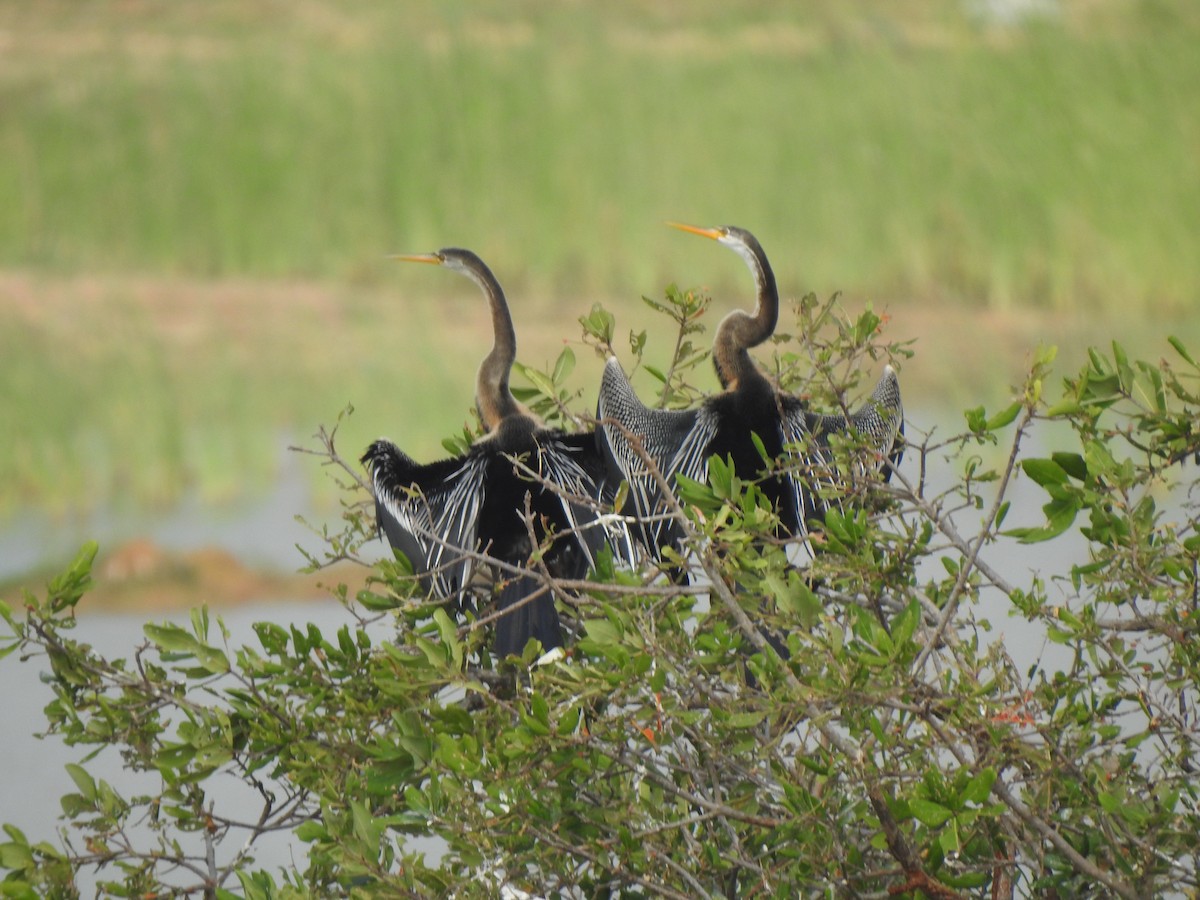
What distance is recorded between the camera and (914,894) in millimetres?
1168

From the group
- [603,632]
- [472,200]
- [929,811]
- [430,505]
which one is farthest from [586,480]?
[472,200]

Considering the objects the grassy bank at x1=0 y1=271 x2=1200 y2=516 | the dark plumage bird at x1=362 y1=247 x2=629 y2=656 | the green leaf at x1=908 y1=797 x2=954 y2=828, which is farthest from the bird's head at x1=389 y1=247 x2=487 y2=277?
the green leaf at x1=908 y1=797 x2=954 y2=828

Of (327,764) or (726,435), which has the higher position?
(726,435)

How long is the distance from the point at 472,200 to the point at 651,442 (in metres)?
2.61

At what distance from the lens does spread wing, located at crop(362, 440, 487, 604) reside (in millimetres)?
2014

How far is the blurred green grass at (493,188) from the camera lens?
4422 mm

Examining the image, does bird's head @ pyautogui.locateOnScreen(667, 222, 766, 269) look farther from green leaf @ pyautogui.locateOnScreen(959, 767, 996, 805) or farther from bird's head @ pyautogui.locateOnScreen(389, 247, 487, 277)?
green leaf @ pyautogui.locateOnScreen(959, 767, 996, 805)

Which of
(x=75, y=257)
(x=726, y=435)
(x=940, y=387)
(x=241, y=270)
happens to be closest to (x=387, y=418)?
(x=241, y=270)

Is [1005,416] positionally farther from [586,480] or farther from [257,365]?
[257,365]

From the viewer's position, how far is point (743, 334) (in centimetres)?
239

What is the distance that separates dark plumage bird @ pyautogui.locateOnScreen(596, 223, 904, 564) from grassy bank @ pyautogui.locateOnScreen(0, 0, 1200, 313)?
2324 mm

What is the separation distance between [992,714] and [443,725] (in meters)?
0.53

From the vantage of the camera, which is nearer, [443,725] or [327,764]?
[443,725]

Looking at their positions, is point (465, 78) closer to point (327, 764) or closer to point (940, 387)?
point (940, 387)
